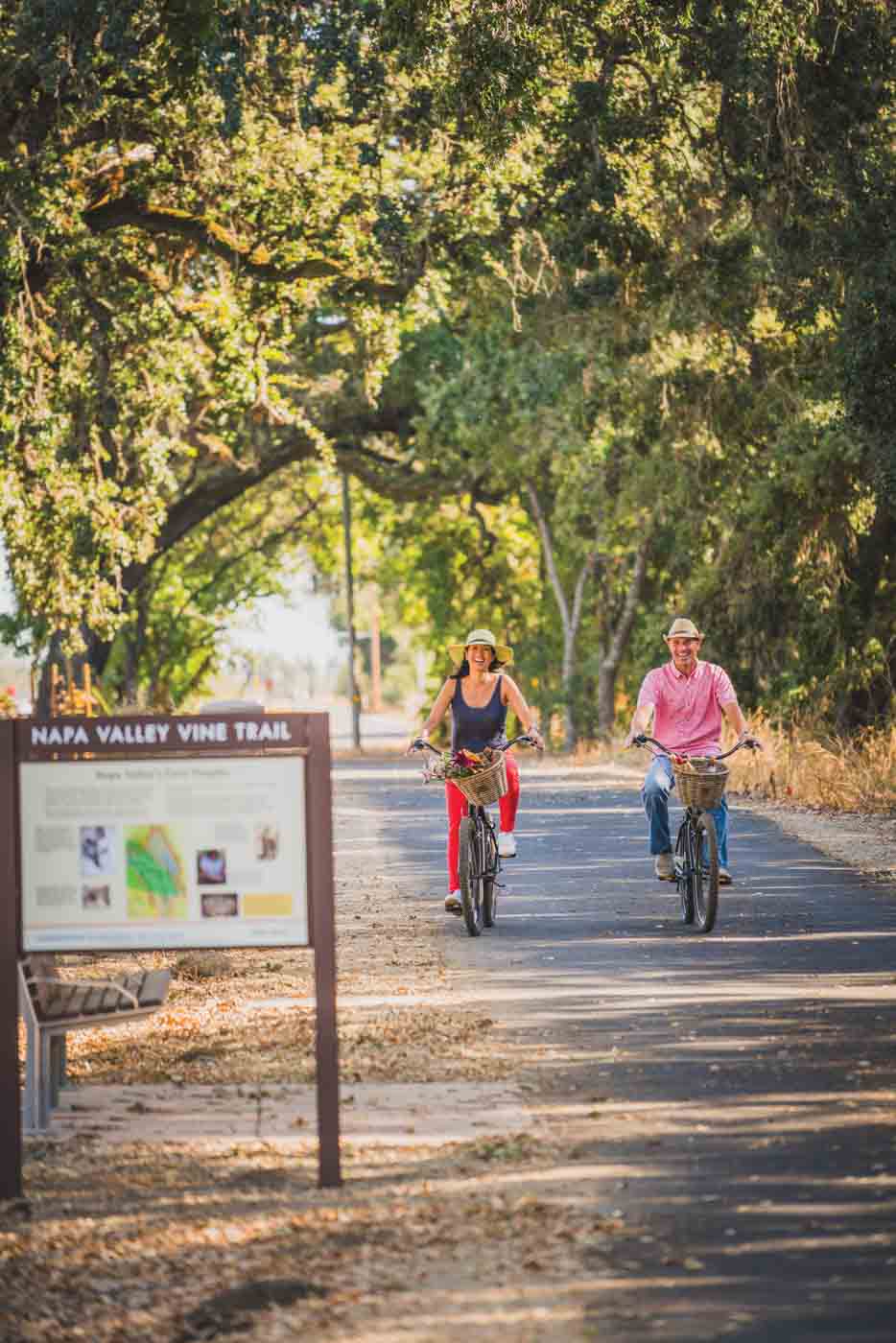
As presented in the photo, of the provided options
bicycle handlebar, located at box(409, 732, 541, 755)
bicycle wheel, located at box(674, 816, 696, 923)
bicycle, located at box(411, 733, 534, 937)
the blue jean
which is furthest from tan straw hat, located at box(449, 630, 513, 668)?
bicycle wheel, located at box(674, 816, 696, 923)

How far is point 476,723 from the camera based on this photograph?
14.3 metres

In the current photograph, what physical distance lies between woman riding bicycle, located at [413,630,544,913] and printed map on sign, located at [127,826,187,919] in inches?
275

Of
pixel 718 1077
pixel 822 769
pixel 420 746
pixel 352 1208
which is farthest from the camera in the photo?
pixel 822 769

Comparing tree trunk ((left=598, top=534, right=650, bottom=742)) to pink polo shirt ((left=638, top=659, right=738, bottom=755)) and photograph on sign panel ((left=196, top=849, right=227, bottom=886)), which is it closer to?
pink polo shirt ((left=638, top=659, right=738, bottom=755))

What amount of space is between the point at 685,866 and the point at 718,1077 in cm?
521

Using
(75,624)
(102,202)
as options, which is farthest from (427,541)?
(102,202)

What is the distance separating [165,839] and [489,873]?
22.0 ft

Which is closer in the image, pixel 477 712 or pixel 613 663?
pixel 477 712

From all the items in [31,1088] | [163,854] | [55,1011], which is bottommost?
[31,1088]

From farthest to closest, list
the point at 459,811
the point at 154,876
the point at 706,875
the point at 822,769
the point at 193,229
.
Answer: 1. the point at 822,769
2. the point at 193,229
3. the point at 459,811
4. the point at 706,875
5. the point at 154,876

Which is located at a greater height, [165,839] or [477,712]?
[477,712]

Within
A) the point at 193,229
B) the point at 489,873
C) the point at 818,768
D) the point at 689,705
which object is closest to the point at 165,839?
the point at 489,873

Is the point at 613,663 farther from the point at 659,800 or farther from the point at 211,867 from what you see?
the point at 211,867

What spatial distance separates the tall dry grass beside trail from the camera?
24359 millimetres
